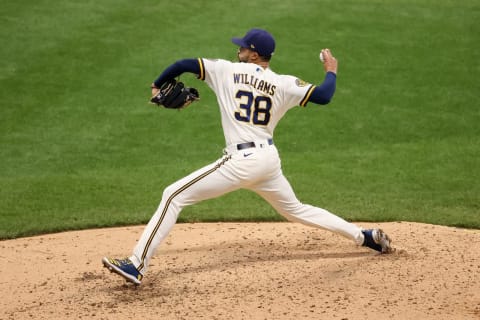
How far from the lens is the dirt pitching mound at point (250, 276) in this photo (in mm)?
5438

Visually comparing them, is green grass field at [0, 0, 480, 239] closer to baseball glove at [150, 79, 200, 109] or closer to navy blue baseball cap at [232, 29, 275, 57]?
baseball glove at [150, 79, 200, 109]

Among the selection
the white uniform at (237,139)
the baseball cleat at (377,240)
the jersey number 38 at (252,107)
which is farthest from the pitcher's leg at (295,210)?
the jersey number 38 at (252,107)

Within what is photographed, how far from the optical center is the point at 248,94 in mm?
5855

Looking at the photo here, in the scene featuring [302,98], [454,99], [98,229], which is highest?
[302,98]

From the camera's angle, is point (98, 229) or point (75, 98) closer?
point (98, 229)

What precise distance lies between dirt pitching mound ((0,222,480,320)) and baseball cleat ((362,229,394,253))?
3.3 inches

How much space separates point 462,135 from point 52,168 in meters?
5.35

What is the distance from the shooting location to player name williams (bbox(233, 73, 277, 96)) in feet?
19.2

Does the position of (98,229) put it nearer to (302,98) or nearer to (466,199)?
(302,98)

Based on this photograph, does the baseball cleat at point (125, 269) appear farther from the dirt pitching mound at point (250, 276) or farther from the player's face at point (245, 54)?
the player's face at point (245, 54)

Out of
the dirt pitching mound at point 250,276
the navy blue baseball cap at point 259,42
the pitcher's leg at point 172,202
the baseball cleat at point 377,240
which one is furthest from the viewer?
the baseball cleat at point 377,240

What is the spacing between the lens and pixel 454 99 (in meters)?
11.2

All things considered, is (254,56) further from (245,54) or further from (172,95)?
(172,95)

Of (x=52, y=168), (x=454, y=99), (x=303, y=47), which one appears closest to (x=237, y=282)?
(x=52, y=168)
